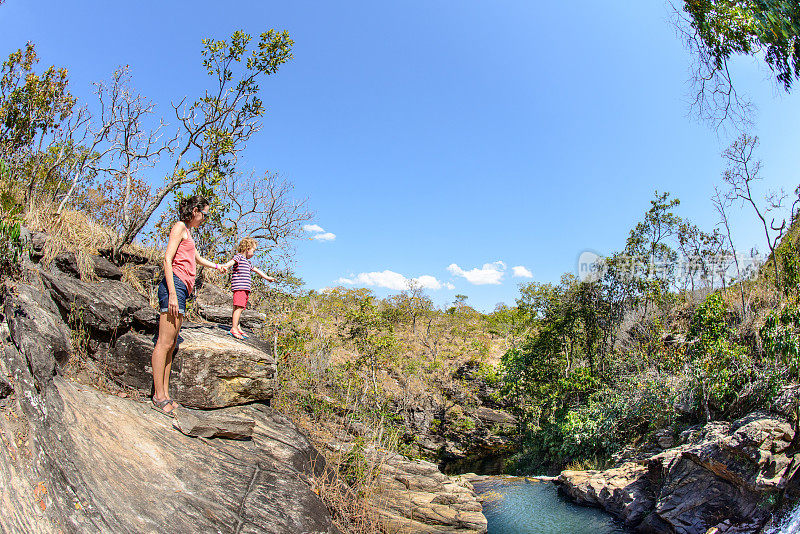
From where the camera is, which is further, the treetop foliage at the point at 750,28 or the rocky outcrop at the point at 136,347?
the treetop foliage at the point at 750,28

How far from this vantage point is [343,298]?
59.1ft

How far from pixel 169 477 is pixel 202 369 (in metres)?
1.41

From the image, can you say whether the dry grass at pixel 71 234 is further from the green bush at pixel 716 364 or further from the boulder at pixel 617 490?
the green bush at pixel 716 364

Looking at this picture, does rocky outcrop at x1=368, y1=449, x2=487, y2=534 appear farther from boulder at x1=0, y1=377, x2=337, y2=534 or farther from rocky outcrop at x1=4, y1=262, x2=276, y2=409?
rocky outcrop at x1=4, y1=262, x2=276, y2=409

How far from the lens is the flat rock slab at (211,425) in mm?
4254

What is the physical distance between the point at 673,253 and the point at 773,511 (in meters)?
10.3

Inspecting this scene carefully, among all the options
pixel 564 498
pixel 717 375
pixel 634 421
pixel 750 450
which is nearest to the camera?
pixel 750 450

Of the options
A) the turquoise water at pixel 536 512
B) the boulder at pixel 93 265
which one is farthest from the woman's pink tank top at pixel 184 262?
the turquoise water at pixel 536 512

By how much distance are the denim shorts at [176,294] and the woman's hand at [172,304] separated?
5 centimetres

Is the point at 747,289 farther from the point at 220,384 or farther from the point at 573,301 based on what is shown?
the point at 220,384

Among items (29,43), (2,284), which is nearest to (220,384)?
(2,284)

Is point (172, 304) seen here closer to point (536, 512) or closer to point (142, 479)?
point (142, 479)

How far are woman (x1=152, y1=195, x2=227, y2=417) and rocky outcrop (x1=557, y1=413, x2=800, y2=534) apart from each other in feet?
34.3

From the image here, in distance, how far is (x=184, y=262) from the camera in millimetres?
4375
